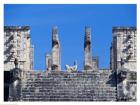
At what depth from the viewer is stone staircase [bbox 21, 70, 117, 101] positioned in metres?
43.8

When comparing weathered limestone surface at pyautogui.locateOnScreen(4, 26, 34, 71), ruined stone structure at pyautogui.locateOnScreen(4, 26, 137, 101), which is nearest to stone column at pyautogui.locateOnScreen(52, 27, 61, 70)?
weathered limestone surface at pyautogui.locateOnScreen(4, 26, 34, 71)

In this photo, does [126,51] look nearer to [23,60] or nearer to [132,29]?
[132,29]

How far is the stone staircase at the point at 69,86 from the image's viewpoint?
43.8 meters

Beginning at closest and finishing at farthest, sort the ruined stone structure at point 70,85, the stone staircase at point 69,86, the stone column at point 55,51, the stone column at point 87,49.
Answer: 1. the stone staircase at point 69,86
2. the ruined stone structure at point 70,85
3. the stone column at point 87,49
4. the stone column at point 55,51

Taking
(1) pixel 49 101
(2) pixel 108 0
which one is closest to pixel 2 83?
(1) pixel 49 101

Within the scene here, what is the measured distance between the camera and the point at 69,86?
4450 centimetres

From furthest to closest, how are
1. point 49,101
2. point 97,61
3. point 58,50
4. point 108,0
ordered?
point 97,61 < point 58,50 < point 49,101 < point 108,0

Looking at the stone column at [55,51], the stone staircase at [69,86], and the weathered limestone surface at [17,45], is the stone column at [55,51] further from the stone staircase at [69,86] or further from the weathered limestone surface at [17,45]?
the stone staircase at [69,86]

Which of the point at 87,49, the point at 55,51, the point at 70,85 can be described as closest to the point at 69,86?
the point at 70,85

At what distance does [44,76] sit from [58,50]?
506 centimetres

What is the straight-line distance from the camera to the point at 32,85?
45.0 meters

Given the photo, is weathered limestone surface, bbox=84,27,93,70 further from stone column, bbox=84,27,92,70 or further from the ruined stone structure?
the ruined stone structure

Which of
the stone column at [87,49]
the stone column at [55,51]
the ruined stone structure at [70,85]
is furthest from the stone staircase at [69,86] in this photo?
the stone column at [55,51]

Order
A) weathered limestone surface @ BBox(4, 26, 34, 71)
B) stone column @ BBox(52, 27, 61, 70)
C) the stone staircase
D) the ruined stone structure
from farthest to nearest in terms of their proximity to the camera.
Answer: weathered limestone surface @ BBox(4, 26, 34, 71) → stone column @ BBox(52, 27, 61, 70) → the ruined stone structure → the stone staircase
